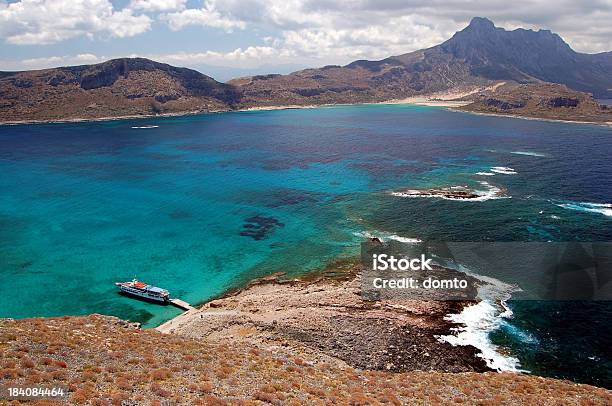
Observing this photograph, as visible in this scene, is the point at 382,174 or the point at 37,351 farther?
the point at 382,174

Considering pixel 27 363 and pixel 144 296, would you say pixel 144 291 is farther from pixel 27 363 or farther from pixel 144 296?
pixel 27 363

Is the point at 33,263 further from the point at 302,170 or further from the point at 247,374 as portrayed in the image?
the point at 302,170

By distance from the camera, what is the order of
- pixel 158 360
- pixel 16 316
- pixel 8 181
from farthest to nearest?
pixel 8 181 → pixel 16 316 → pixel 158 360

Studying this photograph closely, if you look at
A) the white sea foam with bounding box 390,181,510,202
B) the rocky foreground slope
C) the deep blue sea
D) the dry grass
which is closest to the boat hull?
the deep blue sea

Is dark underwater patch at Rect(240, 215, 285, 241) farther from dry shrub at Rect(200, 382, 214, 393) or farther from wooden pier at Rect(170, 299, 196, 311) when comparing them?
dry shrub at Rect(200, 382, 214, 393)

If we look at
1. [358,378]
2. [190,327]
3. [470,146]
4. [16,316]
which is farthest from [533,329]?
[470,146]
